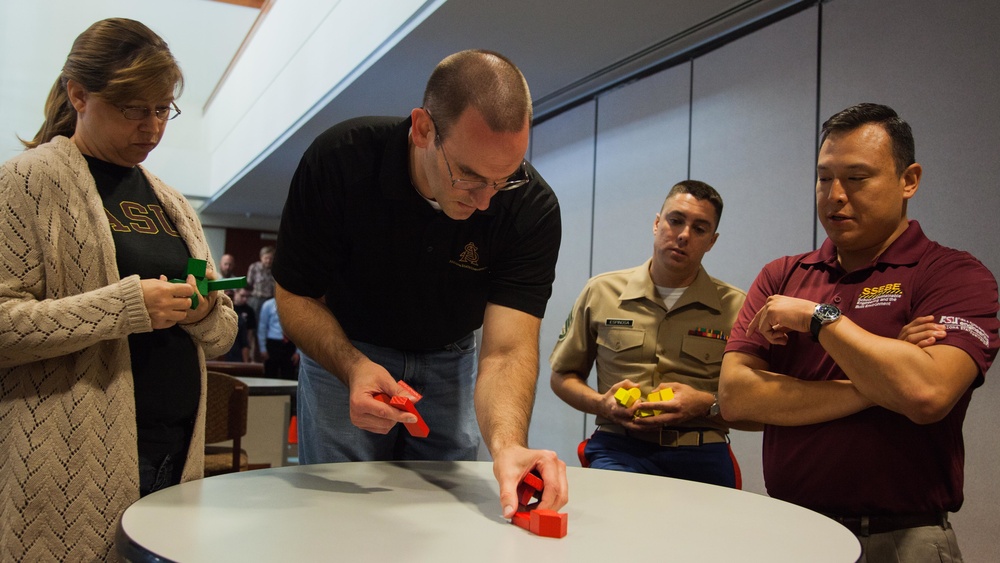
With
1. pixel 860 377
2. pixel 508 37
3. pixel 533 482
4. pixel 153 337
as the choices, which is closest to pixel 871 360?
pixel 860 377

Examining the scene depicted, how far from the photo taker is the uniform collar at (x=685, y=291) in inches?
115

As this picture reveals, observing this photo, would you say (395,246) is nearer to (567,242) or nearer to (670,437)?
(670,437)

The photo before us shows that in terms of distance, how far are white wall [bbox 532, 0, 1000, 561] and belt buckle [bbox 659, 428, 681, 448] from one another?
1025 mm

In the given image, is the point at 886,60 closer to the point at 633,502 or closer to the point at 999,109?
the point at 999,109

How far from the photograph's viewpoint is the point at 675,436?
2691mm

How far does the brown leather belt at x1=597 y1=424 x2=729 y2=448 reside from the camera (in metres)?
2.69

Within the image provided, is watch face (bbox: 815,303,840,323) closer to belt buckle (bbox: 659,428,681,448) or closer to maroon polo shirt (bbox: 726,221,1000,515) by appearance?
maroon polo shirt (bbox: 726,221,1000,515)

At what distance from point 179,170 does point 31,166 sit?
880 cm

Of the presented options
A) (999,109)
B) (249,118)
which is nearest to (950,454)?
(999,109)

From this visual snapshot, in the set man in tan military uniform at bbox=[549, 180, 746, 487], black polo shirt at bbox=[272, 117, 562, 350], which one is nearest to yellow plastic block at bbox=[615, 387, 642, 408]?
man in tan military uniform at bbox=[549, 180, 746, 487]

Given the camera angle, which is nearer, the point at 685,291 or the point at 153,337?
the point at 153,337

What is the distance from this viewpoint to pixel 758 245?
3660 mm

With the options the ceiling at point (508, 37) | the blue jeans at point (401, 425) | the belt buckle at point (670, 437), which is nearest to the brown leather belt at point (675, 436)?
the belt buckle at point (670, 437)

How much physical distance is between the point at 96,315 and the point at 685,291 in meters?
2.11
